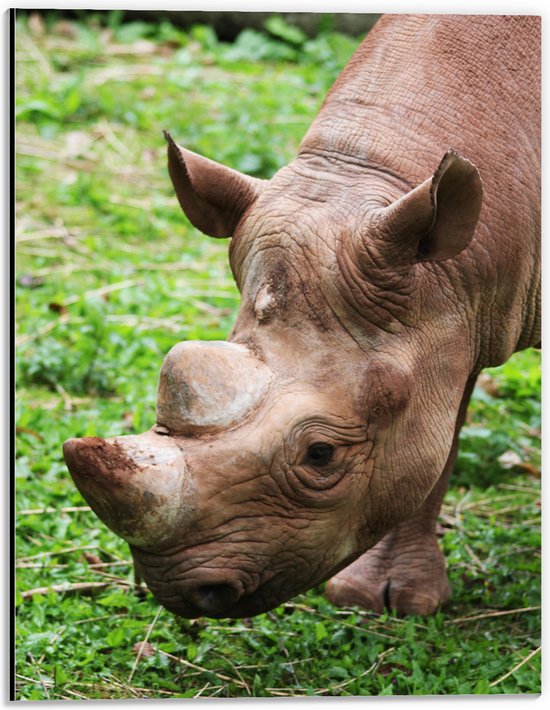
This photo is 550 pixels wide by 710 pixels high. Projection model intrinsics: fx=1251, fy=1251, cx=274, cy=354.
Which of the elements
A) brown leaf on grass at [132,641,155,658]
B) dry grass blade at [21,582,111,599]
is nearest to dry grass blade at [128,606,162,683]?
brown leaf on grass at [132,641,155,658]

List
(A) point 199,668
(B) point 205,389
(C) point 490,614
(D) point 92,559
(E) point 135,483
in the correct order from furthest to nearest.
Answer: (D) point 92,559 → (C) point 490,614 → (A) point 199,668 → (B) point 205,389 → (E) point 135,483

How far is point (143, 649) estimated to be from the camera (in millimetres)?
4203

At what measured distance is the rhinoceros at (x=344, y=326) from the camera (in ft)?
10.9

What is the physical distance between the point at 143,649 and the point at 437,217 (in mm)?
1787

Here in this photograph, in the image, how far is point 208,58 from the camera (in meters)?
9.35

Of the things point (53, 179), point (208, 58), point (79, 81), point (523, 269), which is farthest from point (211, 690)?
point (208, 58)

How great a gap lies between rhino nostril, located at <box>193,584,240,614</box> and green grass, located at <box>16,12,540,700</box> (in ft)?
2.18

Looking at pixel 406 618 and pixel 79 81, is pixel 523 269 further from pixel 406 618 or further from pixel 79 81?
pixel 79 81

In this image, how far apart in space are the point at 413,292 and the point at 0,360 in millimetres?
1389

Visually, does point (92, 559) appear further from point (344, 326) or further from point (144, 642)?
point (344, 326)

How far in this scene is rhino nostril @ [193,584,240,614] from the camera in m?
3.38

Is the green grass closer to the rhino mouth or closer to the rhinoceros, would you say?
the rhino mouth

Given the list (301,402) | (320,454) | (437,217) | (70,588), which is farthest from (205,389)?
(70,588)

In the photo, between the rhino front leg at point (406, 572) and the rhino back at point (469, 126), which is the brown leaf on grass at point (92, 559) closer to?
the rhino front leg at point (406, 572)
